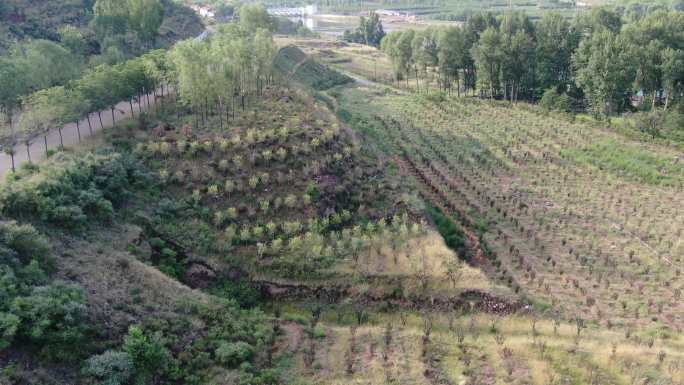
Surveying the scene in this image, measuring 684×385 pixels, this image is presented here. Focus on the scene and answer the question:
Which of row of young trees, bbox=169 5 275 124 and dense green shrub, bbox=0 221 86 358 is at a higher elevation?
row of young trees, bbox=169 5 275 124

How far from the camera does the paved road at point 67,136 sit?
29.0 meters

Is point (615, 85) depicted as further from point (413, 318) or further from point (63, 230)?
point (63, 230)

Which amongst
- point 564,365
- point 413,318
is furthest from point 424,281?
point 564,365

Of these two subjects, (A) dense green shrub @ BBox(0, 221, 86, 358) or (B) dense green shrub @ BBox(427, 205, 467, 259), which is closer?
(A) dense green shrub @ BBox(0, 221, 86, 358)

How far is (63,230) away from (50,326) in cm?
733

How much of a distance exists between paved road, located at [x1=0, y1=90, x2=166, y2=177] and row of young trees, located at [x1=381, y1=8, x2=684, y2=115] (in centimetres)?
3744

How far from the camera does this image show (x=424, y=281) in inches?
945

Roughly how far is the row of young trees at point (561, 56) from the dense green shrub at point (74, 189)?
4299 cm

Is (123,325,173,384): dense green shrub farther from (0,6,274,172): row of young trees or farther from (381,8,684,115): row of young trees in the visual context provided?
(381,8,684,115): row of young trees

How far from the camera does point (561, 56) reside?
5866 centimetres

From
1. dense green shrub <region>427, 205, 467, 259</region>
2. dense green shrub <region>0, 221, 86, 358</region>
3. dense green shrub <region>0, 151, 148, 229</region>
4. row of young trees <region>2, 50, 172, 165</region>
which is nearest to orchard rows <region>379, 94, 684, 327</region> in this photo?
dense green shrub <region>427, 205, 467, 259</region>

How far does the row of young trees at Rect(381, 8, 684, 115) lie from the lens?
50031mm

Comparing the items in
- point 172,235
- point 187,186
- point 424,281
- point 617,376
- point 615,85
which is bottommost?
point 617,376

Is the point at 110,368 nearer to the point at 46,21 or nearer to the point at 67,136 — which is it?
the point at 67,136
